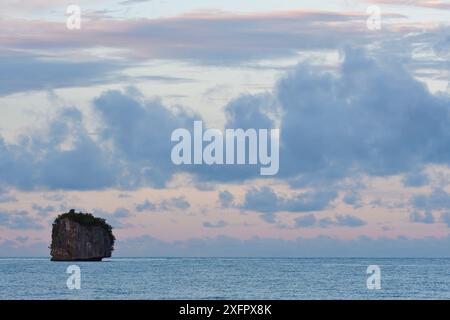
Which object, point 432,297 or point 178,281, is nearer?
point 432,297

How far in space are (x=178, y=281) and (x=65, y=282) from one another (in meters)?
21.1

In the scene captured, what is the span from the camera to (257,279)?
613 ft
